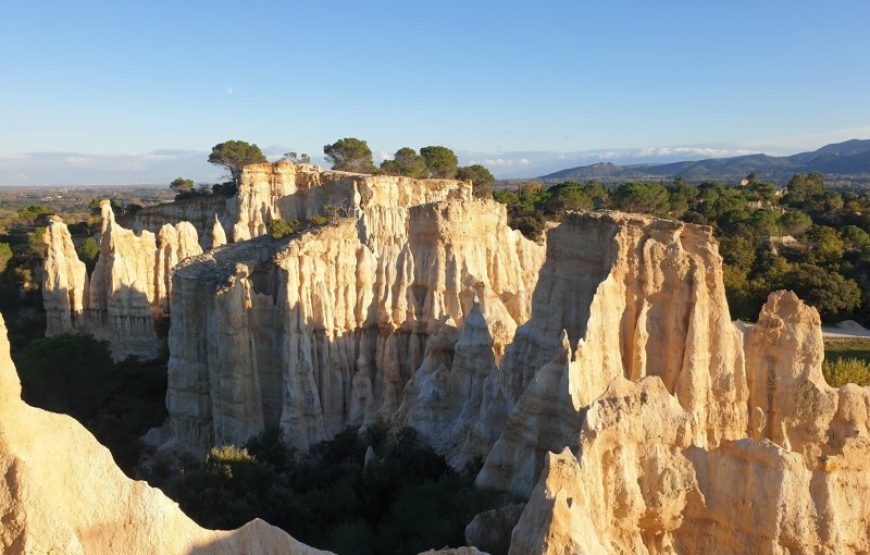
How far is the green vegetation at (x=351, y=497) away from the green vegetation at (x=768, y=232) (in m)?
24.6

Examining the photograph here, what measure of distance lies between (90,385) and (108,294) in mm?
6474

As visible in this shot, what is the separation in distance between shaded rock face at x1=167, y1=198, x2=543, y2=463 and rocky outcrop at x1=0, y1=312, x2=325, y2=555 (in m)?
Result: 12.7

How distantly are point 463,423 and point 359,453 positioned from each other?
4224 millimetres

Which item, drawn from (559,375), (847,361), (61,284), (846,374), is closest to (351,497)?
(559,375)

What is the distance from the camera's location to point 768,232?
176ft

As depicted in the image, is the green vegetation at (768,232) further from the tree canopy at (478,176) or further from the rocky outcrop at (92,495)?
the rocky outcrop at (92,495)

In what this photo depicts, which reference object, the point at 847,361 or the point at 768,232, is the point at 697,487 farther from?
the point at 768,232

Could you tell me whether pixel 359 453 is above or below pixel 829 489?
below

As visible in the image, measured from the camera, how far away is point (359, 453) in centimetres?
2033

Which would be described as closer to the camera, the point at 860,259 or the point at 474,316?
the point at 474,316

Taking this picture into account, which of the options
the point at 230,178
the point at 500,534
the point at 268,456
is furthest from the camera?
the point at 230,178

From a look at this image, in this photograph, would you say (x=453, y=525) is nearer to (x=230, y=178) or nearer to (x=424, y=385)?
(x=424, y=385)

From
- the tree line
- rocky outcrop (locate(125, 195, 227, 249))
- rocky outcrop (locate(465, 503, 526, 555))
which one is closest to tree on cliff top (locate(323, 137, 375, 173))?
the tree line

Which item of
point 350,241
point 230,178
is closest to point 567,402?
point 350,241
